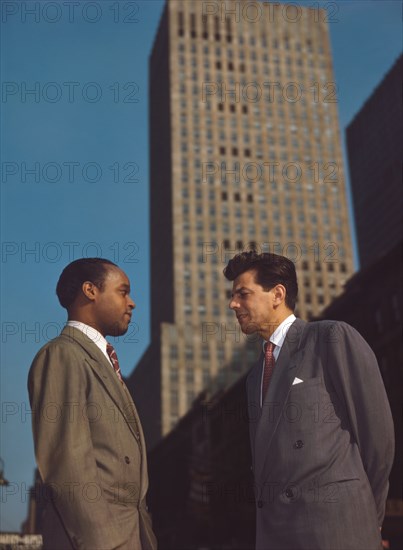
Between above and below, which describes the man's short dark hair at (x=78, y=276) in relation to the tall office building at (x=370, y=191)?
below

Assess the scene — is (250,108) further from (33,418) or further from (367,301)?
(33,418)

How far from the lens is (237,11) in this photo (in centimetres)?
14812

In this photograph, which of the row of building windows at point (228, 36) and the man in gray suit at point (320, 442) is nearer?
the man in gray suit at point (320, 442)

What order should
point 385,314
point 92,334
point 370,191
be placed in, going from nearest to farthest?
point 92,334
point 385,314
point 370,191

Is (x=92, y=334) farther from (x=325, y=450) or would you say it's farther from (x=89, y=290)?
(x=325, y=450)

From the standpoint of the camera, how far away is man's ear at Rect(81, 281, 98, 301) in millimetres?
5457

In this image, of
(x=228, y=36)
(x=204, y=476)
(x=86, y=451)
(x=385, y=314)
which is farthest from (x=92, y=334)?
(x=228, y=36)

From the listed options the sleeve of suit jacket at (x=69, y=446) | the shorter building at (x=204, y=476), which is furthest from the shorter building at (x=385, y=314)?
the sleeve of suit jacket at (x=69, y=446)

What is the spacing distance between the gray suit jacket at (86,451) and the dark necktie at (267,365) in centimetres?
94

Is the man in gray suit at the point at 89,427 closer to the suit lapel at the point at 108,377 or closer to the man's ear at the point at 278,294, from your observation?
the suit lapel at the point at 108,377

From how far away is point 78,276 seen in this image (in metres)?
5.51

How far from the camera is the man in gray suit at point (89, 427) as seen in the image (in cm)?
Answer: 468

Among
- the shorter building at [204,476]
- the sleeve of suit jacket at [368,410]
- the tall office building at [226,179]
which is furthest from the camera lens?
the tall office building at [226,179]

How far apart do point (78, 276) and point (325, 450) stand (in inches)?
82.1
